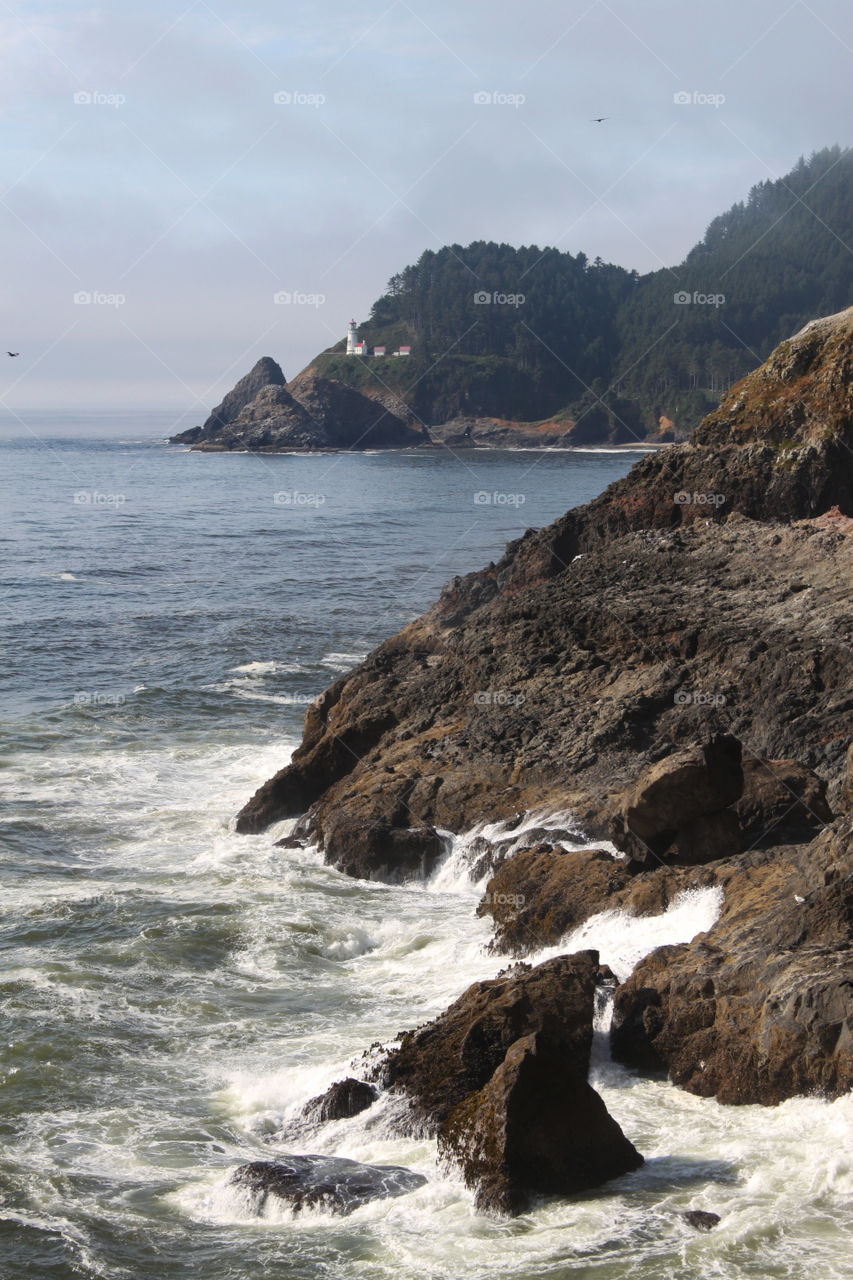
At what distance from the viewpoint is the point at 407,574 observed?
5859 cm

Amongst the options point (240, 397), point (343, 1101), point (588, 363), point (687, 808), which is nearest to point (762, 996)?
point (687, 808)

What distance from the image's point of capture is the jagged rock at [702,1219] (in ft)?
34.9

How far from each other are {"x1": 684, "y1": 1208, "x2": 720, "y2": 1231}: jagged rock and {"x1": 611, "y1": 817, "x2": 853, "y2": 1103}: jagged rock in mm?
1915

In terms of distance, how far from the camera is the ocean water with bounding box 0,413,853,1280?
10.9 meters

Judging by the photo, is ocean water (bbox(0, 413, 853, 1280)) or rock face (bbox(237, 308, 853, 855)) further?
rock face (bbox(237, 308, 853, 855))

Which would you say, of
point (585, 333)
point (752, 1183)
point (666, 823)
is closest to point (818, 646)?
point (666, 823)

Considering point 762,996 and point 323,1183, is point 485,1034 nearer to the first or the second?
point 323,1183

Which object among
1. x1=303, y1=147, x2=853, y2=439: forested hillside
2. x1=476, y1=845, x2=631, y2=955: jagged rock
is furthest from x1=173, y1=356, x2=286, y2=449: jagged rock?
x1=476, y1=845, x2=631, y2=955: jagged rock

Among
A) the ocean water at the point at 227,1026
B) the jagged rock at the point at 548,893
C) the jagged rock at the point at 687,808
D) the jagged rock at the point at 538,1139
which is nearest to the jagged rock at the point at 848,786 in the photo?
the jagged rock at the point at 687,808

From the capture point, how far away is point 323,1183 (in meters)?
12.0

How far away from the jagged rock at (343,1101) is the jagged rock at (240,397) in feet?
547

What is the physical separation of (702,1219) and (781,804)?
7161 millimetres

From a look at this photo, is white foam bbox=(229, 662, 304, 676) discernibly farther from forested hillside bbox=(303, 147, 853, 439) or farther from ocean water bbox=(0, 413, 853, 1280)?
forested hillside bbox=(303, 147, 853, 439)

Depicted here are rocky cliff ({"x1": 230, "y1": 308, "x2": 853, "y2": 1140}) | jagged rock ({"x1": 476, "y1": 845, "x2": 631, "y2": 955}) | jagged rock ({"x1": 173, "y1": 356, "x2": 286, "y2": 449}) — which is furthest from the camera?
jagged rock ({"x1": 173, "y1": 356, "x2": 286, "y2": 449})
